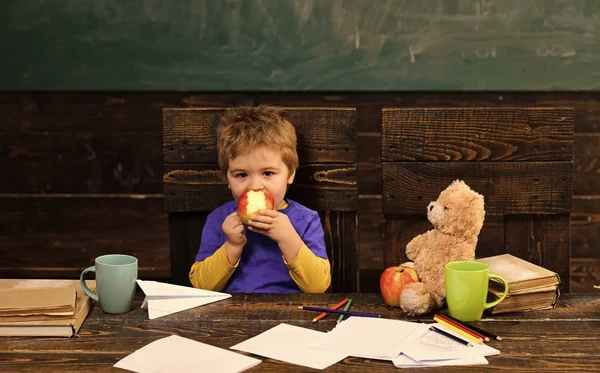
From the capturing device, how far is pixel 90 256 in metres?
3.02

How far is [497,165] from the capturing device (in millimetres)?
1826

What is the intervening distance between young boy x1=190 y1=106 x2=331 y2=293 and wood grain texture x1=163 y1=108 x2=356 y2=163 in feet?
0.20

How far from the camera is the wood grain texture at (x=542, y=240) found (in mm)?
1814

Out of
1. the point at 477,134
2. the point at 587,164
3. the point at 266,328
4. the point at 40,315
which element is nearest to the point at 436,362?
the point at 266,328

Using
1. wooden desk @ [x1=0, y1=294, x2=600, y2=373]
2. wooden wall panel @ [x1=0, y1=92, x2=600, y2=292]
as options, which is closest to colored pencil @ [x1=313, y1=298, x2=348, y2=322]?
wooden desk @ [x1=0, y1=294, x2=600, y2=373]

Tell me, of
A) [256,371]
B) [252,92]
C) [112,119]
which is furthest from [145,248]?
[256,371]

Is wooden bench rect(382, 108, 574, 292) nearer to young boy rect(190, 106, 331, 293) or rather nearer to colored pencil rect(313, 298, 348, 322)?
young boy rect(190, 106, 331, 293)

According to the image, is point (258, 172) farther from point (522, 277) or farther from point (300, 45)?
point (300, 45)

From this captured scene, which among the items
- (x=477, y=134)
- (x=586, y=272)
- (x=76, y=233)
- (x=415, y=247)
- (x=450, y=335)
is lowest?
(x=586, y=272)

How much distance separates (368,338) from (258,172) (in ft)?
1.88

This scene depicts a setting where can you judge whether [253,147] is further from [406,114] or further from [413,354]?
[413,354]

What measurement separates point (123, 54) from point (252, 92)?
52cm

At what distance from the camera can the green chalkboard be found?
2.79 metres

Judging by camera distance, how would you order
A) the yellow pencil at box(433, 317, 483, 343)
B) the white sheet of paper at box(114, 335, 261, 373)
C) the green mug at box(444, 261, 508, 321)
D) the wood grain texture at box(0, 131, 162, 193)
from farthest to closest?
1. the wood grain texture at box(0, 131, 162, 193)
2. the green mug at box(444, 261, 508, 321)
3. the yellow pencil at box(433, 317, 483, 343)
4. the white sheet of paper at box(114, 335, 261, 373)
